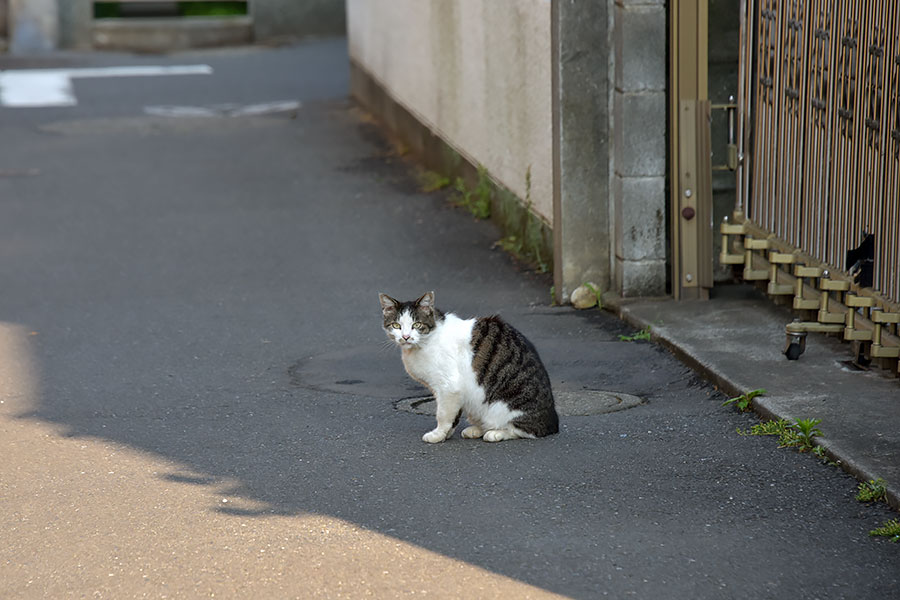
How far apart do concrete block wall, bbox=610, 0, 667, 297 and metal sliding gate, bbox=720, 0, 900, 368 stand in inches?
21.2

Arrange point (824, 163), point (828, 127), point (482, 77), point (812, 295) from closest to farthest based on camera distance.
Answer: point (828, 127) < point (824, 163) < point (812, 295) < point (482, 77)

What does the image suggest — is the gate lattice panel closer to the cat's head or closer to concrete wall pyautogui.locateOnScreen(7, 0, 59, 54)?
the cat's head

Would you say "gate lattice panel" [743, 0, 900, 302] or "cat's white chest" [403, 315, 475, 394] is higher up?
"gate lattice panel" [743, 0, 900, 302]

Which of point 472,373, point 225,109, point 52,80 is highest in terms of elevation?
point 52,80

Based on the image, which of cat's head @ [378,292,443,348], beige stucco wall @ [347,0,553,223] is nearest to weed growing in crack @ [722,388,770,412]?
cat's head @ [378,292,443,348]

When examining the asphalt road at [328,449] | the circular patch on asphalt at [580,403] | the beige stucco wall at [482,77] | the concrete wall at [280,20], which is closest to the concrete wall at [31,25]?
the concrete wall at [280,20]

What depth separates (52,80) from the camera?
21.5 meters

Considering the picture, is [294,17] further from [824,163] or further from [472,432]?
[472,432]

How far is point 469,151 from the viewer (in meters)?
12.6

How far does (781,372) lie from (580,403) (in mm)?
1149

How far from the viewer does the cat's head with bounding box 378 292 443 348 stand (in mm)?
6188

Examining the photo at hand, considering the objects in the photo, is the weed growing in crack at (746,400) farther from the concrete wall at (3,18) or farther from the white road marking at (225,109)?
the concrete wall at (3,18)

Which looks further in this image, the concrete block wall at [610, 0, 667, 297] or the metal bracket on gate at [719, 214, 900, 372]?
the concrete block wall at [610, 0, 667, 297]

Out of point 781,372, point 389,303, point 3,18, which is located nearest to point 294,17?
point 3,18
